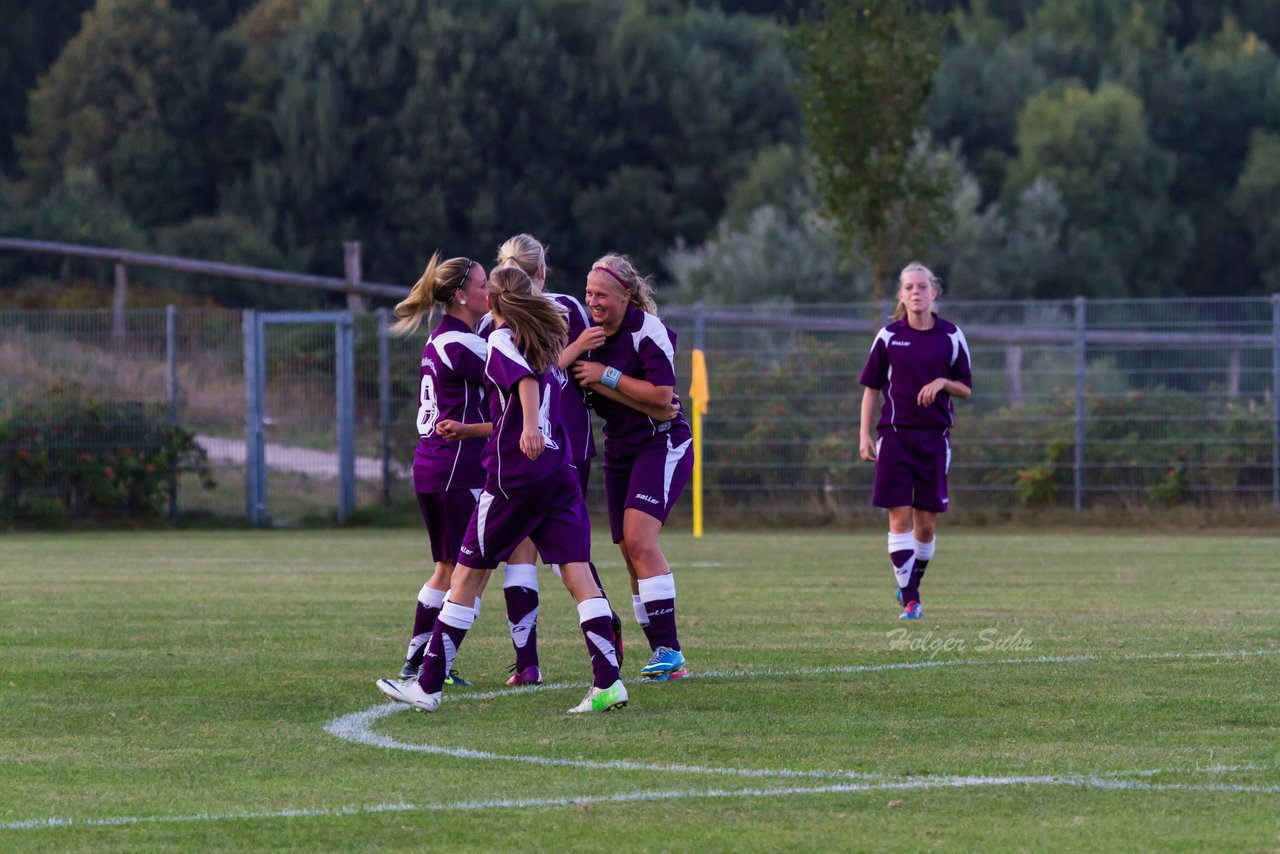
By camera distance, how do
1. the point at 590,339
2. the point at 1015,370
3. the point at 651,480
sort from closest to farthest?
the point at 590,339 < the point at 651,480 < the point at 1015,370

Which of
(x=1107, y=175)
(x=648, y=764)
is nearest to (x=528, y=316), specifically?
(x=648, y=764)

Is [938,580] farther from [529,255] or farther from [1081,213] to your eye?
[1081,213]

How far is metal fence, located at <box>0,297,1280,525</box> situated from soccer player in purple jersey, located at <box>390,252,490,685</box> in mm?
13681

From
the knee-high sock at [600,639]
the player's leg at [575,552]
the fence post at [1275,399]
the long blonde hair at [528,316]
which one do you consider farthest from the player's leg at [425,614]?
the fence post at [1275,399]

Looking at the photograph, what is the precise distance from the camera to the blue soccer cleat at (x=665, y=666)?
7.62 meters

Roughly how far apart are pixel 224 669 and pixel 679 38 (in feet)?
187

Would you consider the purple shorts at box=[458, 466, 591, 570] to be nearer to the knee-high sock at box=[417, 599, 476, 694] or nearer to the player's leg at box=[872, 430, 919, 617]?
the knee-high sock at box=[417, 599, 476, 694]

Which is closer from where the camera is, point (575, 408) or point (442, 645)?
point (442, 645)

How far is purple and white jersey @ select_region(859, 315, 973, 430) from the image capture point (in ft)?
34.3

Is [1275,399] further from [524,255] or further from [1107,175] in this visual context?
[1107,175]

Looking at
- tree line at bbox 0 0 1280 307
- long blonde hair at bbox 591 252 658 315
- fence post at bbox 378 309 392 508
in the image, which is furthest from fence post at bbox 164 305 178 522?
tree line at bbox 0 0 1280 307

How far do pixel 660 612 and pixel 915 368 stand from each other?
328 cm

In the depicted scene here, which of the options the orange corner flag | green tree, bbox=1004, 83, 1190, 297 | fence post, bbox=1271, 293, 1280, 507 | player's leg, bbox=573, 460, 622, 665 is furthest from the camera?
green tree, bbox=1004, 83, 1190, 297

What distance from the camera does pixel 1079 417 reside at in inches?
817
